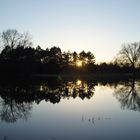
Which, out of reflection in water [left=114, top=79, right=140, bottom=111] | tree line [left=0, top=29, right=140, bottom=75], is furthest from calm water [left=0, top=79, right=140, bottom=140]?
tree line [left=0, top=29, right=140, bottom=75]

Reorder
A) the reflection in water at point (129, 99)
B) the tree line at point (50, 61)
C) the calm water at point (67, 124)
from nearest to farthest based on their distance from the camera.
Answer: the calm water at point (67, 124)
the reflection in water at point (129, 99)
the tree line at point (50, 61)

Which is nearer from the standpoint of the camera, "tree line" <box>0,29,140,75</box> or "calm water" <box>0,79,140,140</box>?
"calm water" <box>0,79,140,140</box>

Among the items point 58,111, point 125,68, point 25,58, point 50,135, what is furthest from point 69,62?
point 50,135

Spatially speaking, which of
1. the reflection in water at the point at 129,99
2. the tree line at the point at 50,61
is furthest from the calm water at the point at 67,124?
the tree line at the point at 50,61

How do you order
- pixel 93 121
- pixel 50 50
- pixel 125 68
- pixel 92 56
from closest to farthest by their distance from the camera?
pixel 93 121, pixel 50 50, pixel 125 68, pixel 92 56

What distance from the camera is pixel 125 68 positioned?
9831cm

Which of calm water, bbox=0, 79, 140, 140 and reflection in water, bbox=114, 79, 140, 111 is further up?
reflection in water, bbox=114, 79, 140, 111

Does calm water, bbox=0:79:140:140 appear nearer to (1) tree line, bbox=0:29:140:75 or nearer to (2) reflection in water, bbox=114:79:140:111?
(2) reflection in water, bbox=114:79:140:111

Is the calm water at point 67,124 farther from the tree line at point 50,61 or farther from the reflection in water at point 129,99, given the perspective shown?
the tree line at point 50,61

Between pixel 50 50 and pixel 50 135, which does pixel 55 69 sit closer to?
pixel 50 50

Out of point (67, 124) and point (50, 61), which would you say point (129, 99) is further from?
point (50, 61)

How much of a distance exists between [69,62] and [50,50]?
39.6 feet

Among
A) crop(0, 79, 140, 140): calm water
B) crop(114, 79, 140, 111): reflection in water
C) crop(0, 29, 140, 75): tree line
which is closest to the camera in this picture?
crop(0, 79, 140, 140): calm water

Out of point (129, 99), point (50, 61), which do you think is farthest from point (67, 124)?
point (50, 61)
